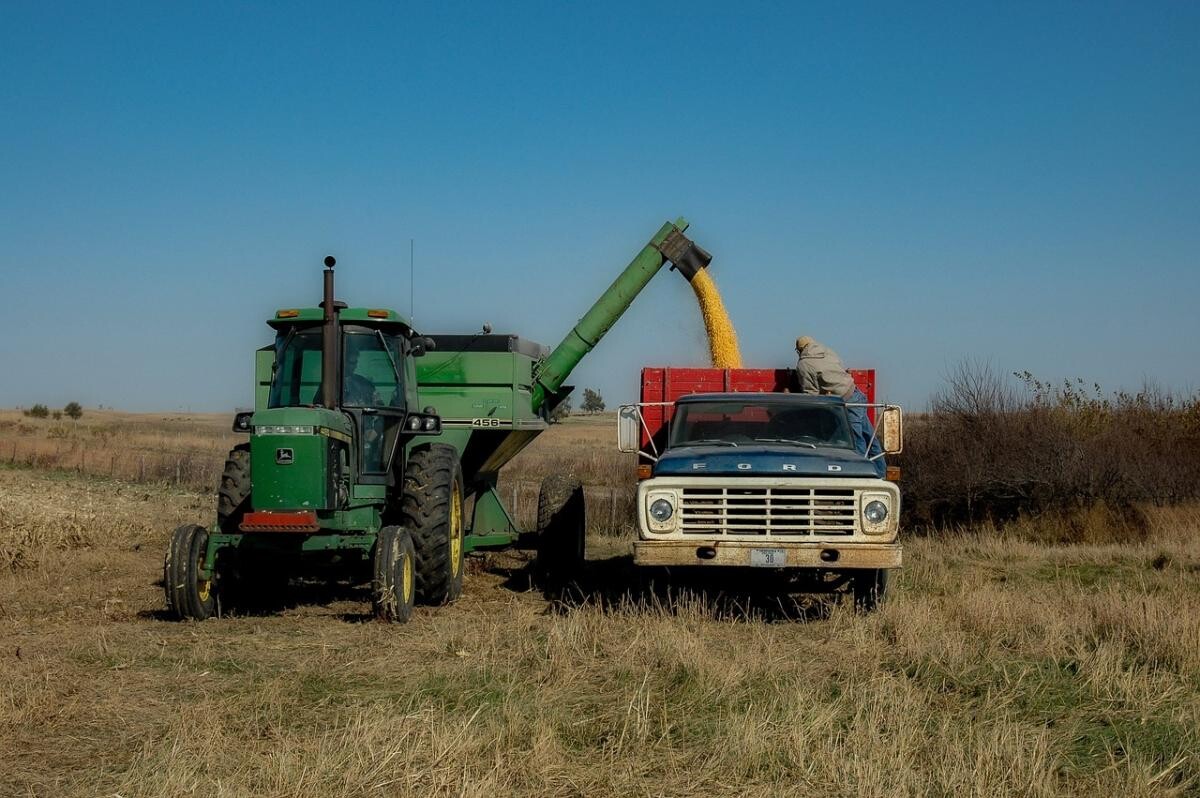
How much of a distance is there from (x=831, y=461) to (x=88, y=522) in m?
10.3

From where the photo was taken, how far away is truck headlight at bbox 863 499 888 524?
965 cm

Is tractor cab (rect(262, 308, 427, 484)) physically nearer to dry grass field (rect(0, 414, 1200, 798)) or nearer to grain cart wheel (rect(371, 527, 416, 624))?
grain cart wheel (rect(371, 527, 416, 624))

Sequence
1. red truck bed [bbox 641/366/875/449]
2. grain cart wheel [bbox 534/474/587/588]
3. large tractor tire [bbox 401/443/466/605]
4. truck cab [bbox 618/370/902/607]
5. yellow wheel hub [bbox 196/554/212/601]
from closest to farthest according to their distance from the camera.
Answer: truck cab [bbox 618/370/902/607] → yellow wheel hub [bbox 196/554/212/601] → large tractor tire [bbox 401/443/466/605] → red truck bed [bbox 641/366/875/449] → grain cart wheel [bbox 534/474/587/588]

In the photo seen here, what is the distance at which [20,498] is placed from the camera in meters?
18.7

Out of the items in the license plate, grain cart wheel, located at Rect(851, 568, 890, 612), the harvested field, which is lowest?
the harvested field

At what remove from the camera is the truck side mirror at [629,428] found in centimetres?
1078

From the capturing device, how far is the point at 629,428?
10.9 m

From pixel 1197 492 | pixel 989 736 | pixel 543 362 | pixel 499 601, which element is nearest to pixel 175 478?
pixel 543 362

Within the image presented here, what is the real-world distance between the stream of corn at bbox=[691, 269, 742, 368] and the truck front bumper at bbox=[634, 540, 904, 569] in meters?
4.63

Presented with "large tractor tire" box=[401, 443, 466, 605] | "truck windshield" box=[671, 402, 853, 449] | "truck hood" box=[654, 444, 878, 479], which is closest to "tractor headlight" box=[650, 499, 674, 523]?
"truck hood" box=[654, 444, 878, 479]

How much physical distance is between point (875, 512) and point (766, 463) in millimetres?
933

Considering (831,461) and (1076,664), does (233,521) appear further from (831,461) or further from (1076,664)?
(1076,664)

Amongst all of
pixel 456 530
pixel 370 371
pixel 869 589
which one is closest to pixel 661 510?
pixel 869 589

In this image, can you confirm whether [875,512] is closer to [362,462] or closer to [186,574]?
[362,462]
